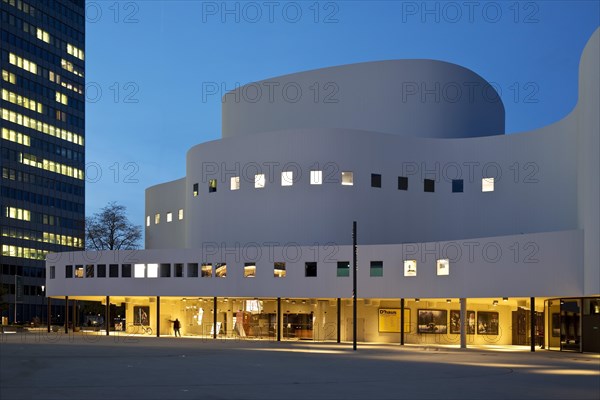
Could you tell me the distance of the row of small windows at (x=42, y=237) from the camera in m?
135

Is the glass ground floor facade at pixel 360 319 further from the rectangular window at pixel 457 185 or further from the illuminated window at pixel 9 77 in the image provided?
the illuminated window at pixel 9 77

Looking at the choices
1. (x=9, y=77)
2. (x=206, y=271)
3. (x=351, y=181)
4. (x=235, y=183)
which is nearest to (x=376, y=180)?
(x=351, y=181)

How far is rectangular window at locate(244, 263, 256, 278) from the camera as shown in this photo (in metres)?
60.1

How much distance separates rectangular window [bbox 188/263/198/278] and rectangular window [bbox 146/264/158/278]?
9.96 ft

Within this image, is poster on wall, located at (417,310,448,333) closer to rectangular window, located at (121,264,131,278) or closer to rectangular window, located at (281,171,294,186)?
rectangular window, located at (281,171,294,186)

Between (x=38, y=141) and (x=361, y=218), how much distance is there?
9311 cm

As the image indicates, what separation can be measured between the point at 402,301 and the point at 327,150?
1423 centimetres

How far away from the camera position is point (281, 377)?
24828mm

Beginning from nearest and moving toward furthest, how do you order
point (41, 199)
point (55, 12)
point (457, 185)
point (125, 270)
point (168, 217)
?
point (457, 185), point (125, 270), point (168, 217), point (41, 199), point (55, 12)

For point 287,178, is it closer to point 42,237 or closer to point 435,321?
point 435,321

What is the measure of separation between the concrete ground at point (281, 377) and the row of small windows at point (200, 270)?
62.8ft

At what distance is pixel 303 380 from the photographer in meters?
23.7

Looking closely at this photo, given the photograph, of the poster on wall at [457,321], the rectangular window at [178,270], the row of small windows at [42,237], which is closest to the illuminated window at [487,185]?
the poster on wall at [457,321]

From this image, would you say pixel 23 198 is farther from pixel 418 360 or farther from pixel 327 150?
pixel 418 360
